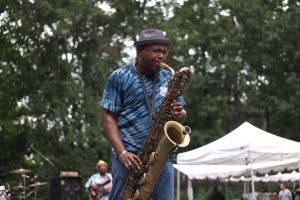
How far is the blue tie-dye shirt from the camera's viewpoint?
513 cm

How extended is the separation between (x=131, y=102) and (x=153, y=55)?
38cm

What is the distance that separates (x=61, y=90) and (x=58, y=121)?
1.42 meters

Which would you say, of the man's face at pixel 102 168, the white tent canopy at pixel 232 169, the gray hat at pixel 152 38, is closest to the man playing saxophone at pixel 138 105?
the gray hat at pixel 152 38

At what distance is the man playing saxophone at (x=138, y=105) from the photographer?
5094 millimetres

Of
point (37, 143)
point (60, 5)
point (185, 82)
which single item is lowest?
point (37, 143)

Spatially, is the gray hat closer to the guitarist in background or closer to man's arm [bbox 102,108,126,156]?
man's arm [bbox 102,108,126,156]

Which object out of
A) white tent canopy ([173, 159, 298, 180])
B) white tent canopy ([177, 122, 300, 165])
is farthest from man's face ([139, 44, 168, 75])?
white tent canopy ([173, 159, 298, 180])

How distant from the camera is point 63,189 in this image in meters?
17.8

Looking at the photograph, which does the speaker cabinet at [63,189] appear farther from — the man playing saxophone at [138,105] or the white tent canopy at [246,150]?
the man playing saxophone at [138,105]

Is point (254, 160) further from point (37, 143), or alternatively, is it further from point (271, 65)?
point (271, 65)

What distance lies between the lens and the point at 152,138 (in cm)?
500

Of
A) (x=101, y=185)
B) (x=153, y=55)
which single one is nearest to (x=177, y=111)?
(x=153, y=55)

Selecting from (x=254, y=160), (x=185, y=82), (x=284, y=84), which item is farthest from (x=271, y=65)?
(x=185, y=82)

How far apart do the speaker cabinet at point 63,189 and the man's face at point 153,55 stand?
42.5 feet
